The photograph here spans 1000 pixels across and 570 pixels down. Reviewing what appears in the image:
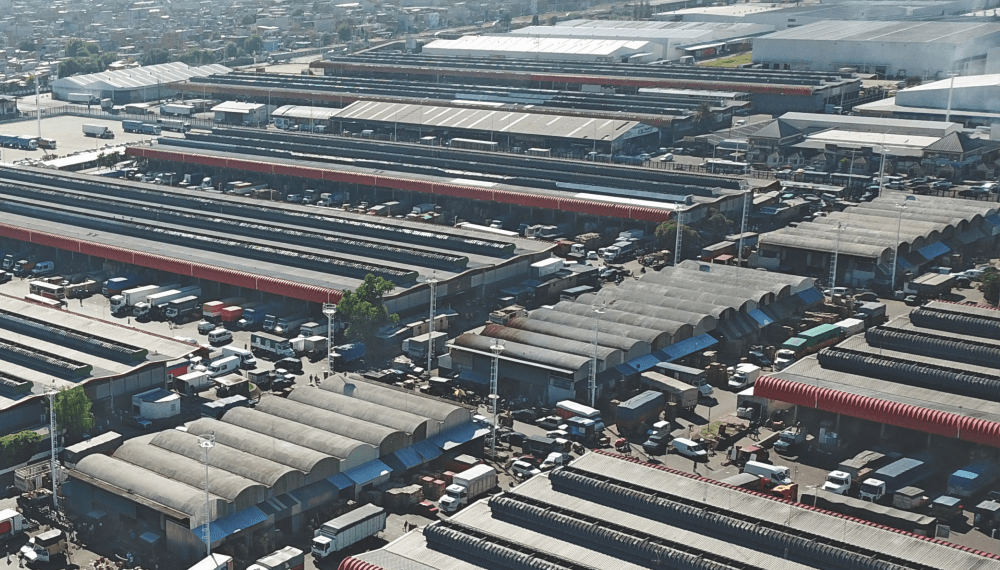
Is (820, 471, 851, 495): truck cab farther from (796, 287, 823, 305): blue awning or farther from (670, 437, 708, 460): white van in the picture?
(796, 287, 823, 305): blue awning

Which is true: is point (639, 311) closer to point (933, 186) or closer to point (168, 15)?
point (933, 186)

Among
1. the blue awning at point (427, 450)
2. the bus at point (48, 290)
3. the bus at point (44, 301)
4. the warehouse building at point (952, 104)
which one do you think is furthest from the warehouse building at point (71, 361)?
the warehouse building at point (952, 104)

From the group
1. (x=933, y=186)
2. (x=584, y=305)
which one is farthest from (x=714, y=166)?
(x=584, y=305)

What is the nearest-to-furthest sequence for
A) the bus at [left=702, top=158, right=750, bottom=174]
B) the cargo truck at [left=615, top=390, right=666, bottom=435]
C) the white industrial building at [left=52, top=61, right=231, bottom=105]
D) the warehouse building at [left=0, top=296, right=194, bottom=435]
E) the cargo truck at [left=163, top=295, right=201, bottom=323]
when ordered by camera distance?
1. the warehouse building at [left=0, top=296, right=194, bottom=435]
2. the cargo truck at [left=615, top=390, right=666, bottom=435]
3. the cargo truck at [left=163, top=295, right=201, bottom=323]
4. the bus at [left=702, top=158, right=750, bottom=174]
5. the white industrial building at [left=52, top=61, right=231, bottom=105]

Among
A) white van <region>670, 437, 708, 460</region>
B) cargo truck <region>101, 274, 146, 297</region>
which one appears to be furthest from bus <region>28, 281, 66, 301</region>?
white van <region>670, 437, 708, 460</region>

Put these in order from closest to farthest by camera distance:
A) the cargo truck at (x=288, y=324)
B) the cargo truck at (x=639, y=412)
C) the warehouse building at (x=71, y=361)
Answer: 1. the warehouse building at (x=71, y=361)
2. the cargo truck at (x=639, y=412)
3. the cargo truck at (x=288, y=324)

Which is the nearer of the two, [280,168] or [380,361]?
[380,361]

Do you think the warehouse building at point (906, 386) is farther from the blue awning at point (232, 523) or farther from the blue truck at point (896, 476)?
the blue awning at point (232, 523)
